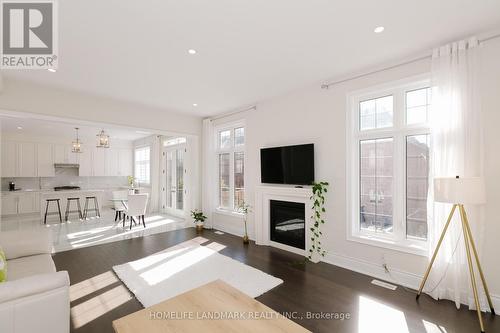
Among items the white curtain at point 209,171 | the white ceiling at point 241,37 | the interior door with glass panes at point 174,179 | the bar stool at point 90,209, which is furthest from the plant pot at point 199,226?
the bar stool at point 90,209

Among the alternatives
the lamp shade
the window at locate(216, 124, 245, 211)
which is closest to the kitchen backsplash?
the window at locate(216, 124, 245, 211)

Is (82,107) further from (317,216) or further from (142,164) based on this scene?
(142,164)

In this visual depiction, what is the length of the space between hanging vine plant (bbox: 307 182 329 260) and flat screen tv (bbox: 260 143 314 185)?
242mm

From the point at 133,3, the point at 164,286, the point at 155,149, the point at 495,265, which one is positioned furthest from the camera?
the point at 155,149

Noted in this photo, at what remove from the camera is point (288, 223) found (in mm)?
4180

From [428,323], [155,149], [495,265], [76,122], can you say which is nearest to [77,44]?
[76,122]

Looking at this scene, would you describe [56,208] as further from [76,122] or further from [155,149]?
[76,122]

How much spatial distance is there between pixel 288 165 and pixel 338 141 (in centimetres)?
98

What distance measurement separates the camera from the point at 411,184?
9.86ft

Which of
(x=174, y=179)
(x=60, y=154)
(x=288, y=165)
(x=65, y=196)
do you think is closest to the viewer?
(x=288, y=165)

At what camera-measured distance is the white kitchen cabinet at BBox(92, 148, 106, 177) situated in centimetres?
893

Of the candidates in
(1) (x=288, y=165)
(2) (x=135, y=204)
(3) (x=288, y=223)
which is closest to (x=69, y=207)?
(2) (x=135, y=204)

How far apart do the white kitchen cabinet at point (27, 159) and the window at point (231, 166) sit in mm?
6857

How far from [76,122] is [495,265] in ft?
20.4
